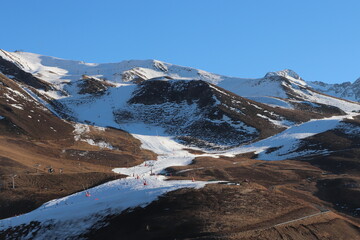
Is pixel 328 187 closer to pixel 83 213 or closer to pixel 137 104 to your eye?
pixel 83 213

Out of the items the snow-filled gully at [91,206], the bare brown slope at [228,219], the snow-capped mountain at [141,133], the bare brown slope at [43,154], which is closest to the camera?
the bare brown slope at [228,219]

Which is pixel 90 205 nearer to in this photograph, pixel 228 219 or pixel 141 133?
pixel 228 219

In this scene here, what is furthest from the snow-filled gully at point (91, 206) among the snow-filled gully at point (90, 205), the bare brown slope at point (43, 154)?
the bare brown slope at point (43, 154)

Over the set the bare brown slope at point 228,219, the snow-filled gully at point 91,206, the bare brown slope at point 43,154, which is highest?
the bare brown slope at point 43,154

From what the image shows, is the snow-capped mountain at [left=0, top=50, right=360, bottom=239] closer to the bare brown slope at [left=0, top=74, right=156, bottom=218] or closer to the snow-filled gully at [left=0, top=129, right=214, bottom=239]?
the snow-filled gully at [left=0, top=129, right=214, bottom=239]

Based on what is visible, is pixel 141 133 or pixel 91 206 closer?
pixel 91 206

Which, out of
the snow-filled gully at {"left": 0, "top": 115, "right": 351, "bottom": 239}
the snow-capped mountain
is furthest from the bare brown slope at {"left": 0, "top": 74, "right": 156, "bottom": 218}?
the snow-filled gully at {"left": 0, "top": 115, "right": 351, "bottom": 239}

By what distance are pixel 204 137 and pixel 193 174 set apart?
7191cm

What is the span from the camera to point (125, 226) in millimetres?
32500

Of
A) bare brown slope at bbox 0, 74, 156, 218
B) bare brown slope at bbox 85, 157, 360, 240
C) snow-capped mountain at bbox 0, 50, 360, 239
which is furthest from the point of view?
bare brown slope at bbox 0, 74, 156, 218

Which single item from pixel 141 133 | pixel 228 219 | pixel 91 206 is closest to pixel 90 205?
pixel 91 206

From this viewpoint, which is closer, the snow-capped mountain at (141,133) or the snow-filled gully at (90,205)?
the snow-filled gully at (90,205)

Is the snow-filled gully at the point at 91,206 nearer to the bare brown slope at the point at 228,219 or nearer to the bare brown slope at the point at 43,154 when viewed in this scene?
the bare brown slope at the point at 228,219

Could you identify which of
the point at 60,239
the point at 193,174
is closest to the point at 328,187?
the point at 193,174
